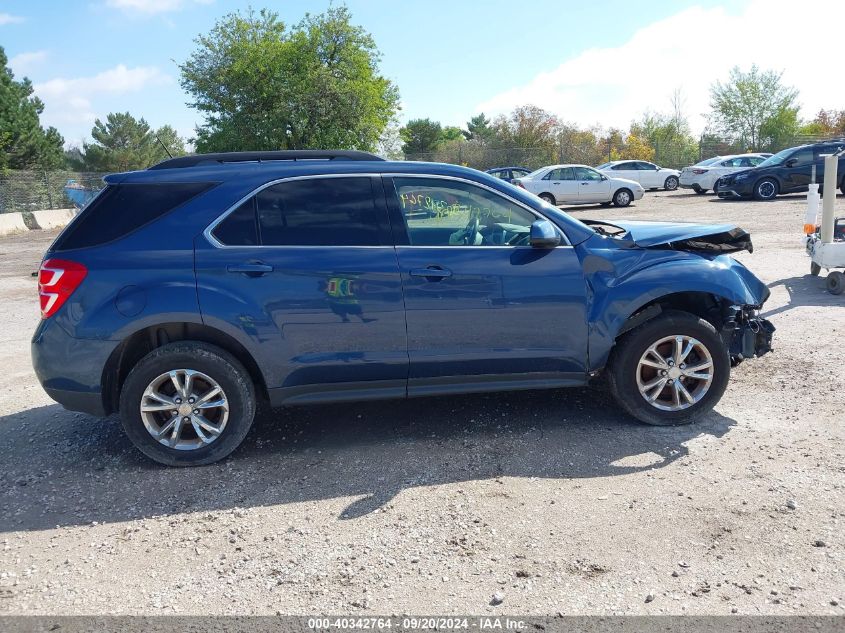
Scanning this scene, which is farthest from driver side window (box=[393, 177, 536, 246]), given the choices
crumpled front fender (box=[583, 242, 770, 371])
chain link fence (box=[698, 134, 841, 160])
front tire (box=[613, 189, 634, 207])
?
chain link fence (box=[698, 134, 841, 160])

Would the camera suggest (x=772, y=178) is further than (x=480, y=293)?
Yes

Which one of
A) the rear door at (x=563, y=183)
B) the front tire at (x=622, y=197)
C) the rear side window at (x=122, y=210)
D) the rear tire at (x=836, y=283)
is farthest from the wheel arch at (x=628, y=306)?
the front tire at (x=622, y=197)

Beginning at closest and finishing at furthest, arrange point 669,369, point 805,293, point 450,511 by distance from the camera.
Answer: point 450,511
point 669,369
point 805,293

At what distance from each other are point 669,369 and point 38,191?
3566 centimetres

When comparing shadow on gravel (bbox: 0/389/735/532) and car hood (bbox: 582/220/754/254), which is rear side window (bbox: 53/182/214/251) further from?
car hood (bbox: 582/220/754/254)

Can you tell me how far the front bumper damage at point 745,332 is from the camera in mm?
4984

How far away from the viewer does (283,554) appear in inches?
137

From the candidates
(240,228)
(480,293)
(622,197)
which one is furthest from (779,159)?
(240,228)

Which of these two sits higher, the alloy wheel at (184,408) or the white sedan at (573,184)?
the white sedan at (573,184)

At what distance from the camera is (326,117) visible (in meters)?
30.4

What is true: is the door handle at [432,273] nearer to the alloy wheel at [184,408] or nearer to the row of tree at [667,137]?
the alloy wheel at [184,408]

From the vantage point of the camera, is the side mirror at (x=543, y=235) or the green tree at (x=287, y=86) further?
the green tree at (x=287, y=86)

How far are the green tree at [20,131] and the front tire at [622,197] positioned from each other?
35010 millimetres

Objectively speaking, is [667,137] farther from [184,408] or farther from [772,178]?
[184,408]
